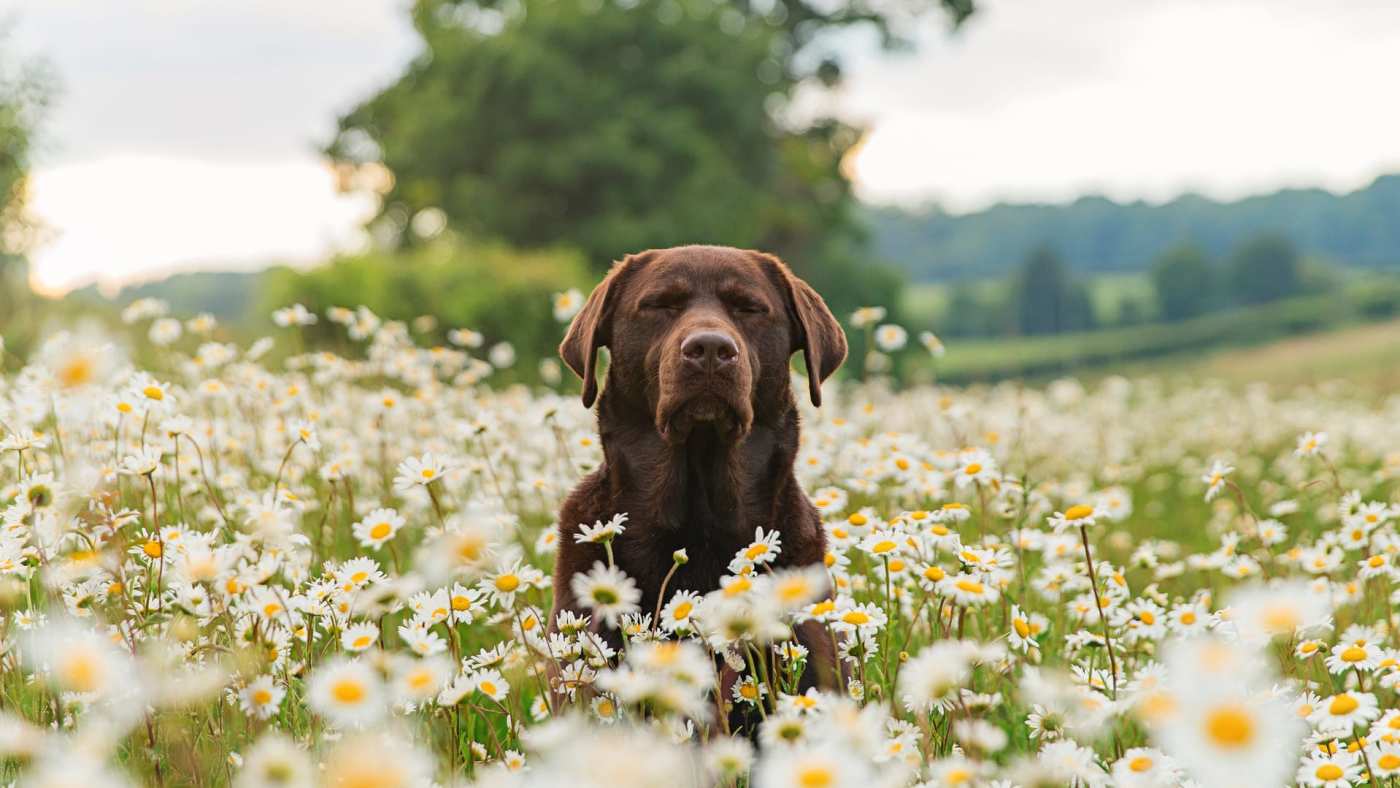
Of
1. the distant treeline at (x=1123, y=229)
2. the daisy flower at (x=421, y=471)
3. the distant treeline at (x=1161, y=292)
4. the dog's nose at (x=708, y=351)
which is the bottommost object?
the distant treeline at (x=1161, y=292)

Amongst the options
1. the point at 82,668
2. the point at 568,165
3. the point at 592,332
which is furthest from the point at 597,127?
the point at 82,668

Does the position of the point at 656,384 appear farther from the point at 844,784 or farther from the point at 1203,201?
the point at 1203,201

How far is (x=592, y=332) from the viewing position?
12.7 feet

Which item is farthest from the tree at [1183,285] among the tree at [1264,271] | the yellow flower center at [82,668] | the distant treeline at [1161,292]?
the yellow flower center at [82,668]

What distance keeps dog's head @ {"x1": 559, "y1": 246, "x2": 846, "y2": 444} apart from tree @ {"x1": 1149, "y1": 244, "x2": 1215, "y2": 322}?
5454 cm

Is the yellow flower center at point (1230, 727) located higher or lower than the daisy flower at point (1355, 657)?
higher

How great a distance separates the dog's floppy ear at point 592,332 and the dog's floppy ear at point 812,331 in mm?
555

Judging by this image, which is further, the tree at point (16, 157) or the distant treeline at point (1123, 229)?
the distant treeline at point (1123, 229)

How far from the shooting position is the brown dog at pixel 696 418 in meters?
3.42

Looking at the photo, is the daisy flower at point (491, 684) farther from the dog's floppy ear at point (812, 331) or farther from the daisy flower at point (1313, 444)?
the daisy flower at point (1313, 444)

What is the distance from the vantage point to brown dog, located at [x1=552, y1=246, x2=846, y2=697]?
3.42 meters

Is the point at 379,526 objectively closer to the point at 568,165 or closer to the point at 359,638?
the point at 359,638

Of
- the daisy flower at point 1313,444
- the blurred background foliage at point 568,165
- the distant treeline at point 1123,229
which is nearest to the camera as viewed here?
the daisy flower at point 1313,444

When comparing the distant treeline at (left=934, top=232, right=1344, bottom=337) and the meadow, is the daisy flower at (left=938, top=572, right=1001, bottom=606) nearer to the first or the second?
the meadow
